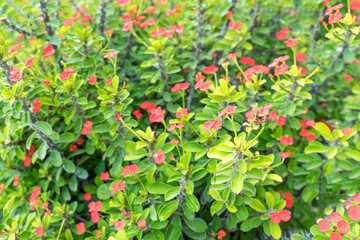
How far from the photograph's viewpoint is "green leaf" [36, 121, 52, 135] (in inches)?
78.2

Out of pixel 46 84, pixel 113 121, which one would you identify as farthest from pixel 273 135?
pixel 46 84

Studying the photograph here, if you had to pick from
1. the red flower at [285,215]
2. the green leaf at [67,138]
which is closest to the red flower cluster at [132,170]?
the green leaf at [67,138]

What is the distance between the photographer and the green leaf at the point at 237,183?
156cm

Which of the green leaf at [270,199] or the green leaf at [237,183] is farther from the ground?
the green leaf at [237,183]

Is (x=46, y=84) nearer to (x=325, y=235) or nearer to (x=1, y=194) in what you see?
(x=1, y=194)

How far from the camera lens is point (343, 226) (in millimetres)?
1479

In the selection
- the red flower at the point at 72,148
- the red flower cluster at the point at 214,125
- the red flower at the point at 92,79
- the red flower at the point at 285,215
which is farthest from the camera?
the red flower at the point at 72,148

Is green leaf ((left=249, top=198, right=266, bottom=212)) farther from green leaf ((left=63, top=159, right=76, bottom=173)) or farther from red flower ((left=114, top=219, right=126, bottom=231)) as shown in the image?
green leaf ((left=63, top=159, right=76, bottom=173))

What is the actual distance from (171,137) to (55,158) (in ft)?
2.97

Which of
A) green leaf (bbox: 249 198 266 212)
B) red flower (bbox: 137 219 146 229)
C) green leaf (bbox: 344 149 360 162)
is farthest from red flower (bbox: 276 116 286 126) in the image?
red flower (bbox: 137 219 146 229)

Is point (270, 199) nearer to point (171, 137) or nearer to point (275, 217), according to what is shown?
point (275, 217)

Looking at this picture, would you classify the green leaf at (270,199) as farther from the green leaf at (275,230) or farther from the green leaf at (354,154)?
the green leaf at (354,154)

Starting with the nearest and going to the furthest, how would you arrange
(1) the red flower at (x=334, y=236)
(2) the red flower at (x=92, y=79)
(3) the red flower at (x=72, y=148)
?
1. (1) the red flower at (x=334, y=236)
2. (2) the red flower at (x=92, y=79)
3. (3) the red flower at (x=72, y=148)

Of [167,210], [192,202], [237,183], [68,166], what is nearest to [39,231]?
[68,166]
